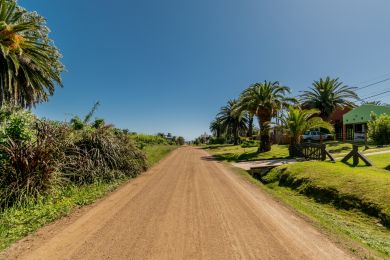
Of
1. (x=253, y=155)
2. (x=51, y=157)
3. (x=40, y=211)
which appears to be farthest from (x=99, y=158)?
(x=253, y=155)

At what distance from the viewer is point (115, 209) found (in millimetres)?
7957

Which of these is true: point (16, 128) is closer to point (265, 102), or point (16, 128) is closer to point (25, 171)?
point (25, 171)

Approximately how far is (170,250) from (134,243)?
31.4 inches

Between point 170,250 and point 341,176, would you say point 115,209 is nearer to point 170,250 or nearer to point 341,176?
point 170,250

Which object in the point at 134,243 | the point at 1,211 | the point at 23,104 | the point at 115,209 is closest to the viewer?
the point at 134,243

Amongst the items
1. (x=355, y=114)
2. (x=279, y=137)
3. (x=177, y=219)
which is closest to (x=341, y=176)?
(x=177, y=219)

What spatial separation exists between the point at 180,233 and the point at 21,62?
52.0 ft

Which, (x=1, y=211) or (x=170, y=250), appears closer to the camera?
(x=170, y=250)

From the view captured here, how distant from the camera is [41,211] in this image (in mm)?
7410

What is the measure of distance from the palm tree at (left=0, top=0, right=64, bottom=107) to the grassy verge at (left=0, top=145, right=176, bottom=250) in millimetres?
7310

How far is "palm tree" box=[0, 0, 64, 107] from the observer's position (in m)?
14.8

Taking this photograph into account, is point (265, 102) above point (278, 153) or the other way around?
above

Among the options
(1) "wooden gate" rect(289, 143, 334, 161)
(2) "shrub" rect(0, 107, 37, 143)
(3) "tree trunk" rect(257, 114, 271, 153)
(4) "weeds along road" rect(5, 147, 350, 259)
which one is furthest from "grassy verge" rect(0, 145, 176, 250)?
(3) "tree trunk" rect(257, 114, 271, 153)

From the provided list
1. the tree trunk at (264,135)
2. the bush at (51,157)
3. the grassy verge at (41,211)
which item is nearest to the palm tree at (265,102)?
the tree trunk at (264,135)
